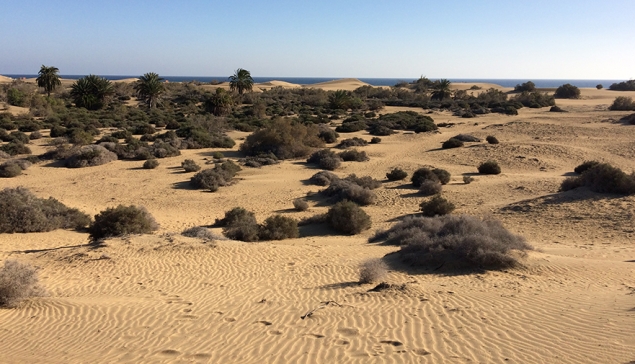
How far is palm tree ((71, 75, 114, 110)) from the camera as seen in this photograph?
153 feet

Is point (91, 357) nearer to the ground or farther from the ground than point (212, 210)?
farther from the ground

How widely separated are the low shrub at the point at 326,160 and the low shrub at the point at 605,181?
34.6 ft

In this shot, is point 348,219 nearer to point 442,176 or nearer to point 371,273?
point 371,273

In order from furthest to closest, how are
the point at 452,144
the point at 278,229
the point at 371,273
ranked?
the point at 452,144, the point at 278,229, the point at 371,273

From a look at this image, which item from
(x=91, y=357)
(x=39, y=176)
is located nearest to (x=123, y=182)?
(x=39, y=176)

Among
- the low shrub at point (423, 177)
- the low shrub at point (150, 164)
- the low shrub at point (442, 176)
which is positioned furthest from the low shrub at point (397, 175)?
the low shrub at point (150, 164)

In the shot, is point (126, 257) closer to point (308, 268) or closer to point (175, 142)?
point (308, 268)

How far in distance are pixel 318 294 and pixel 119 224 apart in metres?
7.31

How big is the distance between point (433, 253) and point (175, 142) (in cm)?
2179

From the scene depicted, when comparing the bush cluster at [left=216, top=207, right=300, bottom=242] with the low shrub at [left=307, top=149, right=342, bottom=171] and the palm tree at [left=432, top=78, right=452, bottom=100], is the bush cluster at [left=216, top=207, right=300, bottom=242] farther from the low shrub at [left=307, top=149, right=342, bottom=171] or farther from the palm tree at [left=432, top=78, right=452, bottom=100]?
the palm tree at [left=432, top=78, right=452, bottom=100]

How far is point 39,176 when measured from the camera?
2253 cm

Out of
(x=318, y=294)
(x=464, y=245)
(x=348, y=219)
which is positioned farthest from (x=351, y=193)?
(x=318, y=294)

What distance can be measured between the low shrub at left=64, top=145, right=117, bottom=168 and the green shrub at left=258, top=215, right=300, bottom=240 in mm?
13788

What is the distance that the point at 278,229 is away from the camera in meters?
14.6
